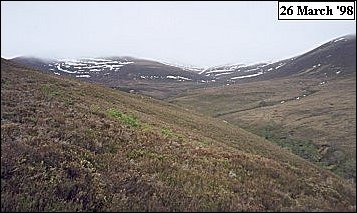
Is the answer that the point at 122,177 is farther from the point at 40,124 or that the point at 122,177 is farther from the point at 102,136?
the point at 40,124

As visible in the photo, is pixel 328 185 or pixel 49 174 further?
pixel 328 185

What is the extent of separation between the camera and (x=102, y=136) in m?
12.0

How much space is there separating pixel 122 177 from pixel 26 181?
83.3 inches

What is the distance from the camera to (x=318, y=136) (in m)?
34.4

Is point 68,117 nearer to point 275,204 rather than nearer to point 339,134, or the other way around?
point 275,204

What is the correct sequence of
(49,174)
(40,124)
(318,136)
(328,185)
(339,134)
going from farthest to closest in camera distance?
(318,136) → (339,134) → (40,124) → (328,185) → (49,174)

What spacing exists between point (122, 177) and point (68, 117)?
607 centimetres

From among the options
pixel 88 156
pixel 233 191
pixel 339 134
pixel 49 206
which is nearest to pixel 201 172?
pixel 233 191

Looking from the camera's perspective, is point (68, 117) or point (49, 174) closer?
point (49, 174)

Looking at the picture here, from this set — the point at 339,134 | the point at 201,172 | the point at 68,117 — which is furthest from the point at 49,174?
the point at 339,134

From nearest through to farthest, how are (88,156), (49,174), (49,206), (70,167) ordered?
1. (49,206)
2. (49,174)
3. (70,167)
4. (88,156)

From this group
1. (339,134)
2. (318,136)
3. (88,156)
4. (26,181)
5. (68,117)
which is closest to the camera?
(26,181)

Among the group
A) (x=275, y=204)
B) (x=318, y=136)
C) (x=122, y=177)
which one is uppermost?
(x=122, y=177)

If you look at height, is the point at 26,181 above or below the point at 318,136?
above
